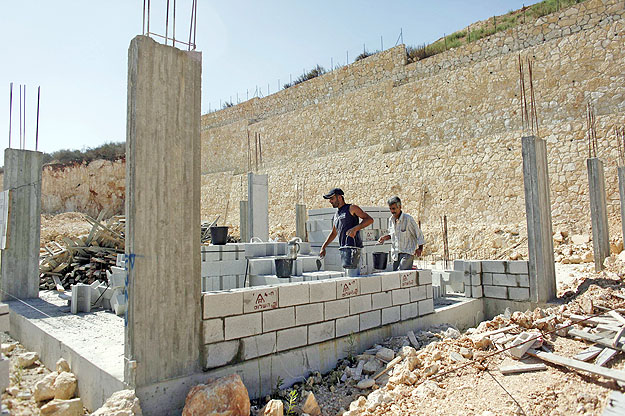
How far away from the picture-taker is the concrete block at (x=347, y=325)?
4.41 metres

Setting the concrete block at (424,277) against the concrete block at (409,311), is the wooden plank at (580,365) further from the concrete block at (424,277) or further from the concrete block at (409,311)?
the concrete block at (424,277)

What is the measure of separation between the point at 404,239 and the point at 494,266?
1.79 meters

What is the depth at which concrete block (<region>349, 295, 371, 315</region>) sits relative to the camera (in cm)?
456

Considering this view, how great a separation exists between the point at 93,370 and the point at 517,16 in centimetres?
1783

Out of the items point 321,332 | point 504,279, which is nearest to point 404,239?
point 504,279

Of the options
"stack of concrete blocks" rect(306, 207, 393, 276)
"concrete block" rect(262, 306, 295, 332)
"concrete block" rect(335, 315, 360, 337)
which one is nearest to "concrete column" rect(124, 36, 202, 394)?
"concrete block" rect(262, 306, 295, 332)

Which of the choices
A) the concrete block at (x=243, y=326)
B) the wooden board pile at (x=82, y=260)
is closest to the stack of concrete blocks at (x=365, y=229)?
the concrete block at (x=243, y=326)

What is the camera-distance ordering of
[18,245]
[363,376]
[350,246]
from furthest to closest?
[18,245]
[350,246]
[363,376]

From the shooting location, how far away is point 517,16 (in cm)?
1562

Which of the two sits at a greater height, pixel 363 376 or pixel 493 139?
pixel 493 139

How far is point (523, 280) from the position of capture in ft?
20.8

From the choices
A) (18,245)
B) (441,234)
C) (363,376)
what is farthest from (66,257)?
(441,234)

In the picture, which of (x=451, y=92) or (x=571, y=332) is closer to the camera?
(x=571, y=332)

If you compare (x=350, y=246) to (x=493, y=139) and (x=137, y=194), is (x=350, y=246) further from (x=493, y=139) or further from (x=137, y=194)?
(x=493, y=139)
